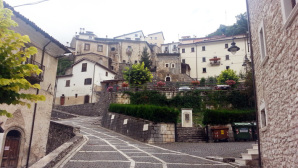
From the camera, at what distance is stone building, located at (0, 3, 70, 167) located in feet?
44.9

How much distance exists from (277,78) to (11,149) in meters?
14.3

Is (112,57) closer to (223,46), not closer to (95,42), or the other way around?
(95,42)

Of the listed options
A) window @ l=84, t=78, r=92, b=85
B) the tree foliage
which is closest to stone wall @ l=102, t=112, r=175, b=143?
window @ l=84, t=78, r=92, b=85

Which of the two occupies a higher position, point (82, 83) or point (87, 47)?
point (87, 47)

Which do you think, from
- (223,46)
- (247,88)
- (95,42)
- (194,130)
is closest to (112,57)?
(95,42)

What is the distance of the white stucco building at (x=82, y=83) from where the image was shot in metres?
41.6

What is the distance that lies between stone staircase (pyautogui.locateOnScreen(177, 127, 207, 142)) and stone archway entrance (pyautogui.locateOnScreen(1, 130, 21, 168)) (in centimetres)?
1074

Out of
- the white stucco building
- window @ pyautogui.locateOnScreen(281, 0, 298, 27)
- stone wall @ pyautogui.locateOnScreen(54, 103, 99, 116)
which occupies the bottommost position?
stone wall @ pyautogui.locateOnScreen(54, 103, 99, 116)

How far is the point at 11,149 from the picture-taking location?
14.2 metres

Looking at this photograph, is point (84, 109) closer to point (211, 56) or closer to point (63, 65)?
point (63, 65)

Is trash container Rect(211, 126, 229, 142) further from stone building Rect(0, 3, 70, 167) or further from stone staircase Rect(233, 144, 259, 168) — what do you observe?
stone building Rect(0, 3, 70, 167)

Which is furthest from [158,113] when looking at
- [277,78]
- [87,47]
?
[87,47]

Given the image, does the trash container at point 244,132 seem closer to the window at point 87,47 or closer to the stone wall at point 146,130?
the stone wall at point 146,130

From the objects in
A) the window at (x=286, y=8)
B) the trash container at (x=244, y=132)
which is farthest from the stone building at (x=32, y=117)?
the trash container at (x=244, y=132)
